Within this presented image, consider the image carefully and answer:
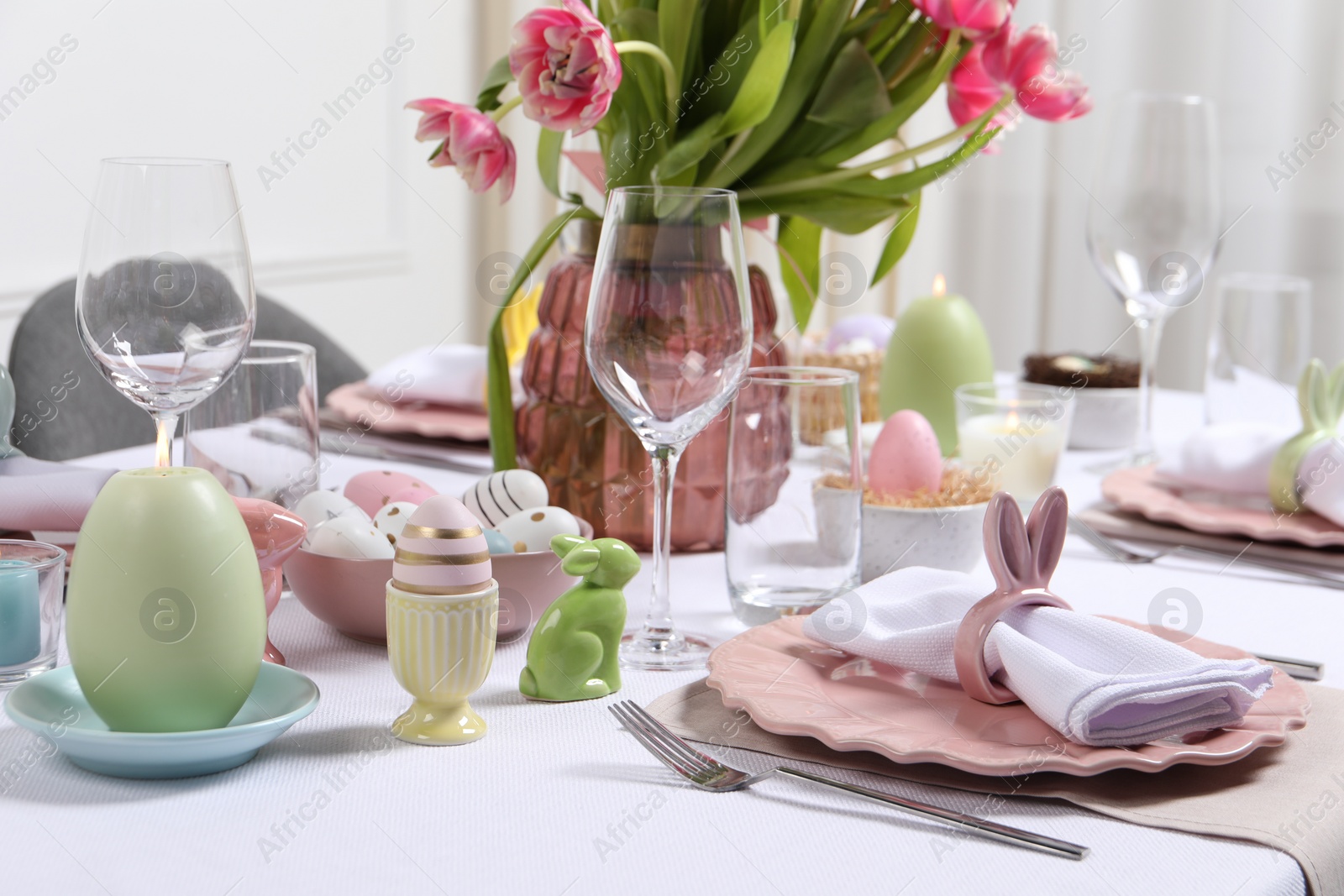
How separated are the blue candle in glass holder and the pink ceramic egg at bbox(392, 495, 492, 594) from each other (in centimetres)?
20

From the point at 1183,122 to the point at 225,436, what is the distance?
915 millimetres

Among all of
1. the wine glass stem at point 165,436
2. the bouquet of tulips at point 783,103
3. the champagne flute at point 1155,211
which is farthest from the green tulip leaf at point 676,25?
the champagne flute at point 1155,211

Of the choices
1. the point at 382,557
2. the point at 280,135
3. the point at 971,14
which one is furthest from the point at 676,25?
the point at 280,135

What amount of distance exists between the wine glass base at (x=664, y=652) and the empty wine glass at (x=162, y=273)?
0.87 ft

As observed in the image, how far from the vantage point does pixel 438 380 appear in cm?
127

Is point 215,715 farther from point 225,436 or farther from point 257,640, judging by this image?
point 225,436

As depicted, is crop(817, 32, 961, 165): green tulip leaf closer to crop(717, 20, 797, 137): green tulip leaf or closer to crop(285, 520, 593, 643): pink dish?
crop(717, 20, 797, 137): green tulip leaf

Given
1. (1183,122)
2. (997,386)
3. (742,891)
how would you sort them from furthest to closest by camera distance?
(1183,122)
(997,386)
(742,891)

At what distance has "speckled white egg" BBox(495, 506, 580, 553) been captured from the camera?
0.72 metres

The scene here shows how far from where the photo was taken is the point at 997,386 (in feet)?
3.47

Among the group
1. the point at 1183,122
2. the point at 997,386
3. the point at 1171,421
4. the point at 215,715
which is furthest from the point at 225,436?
the point at 1171,421

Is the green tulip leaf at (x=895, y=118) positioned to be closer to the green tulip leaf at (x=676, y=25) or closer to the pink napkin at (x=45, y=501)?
the green tulip leaf at (x=676, y=25)

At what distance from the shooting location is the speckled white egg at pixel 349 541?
26.7 inches

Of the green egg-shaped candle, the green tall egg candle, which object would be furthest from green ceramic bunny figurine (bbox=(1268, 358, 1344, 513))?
the green egg-shaped candle
